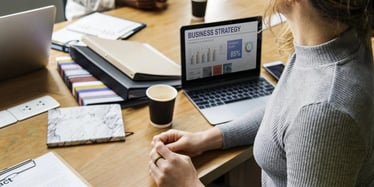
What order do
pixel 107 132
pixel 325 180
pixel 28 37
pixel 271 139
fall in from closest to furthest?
pixel 325 180 < pixel 271 139 < pixel 107 132 < pixel 28 37

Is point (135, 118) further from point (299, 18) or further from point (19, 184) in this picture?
point (299, 18)

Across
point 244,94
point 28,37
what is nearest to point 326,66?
point 244,94

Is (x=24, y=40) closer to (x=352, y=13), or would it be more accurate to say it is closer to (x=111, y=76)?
(x=111, y=76)

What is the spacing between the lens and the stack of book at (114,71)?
3.96ft

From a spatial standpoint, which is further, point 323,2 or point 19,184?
point 19,184

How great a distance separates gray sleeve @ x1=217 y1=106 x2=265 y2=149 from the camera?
3.59ft

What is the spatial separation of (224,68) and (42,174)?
0.64m

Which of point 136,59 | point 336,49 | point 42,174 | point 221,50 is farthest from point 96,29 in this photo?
point 336,49

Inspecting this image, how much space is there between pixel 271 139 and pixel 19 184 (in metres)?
0.55

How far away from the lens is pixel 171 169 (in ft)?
3.10

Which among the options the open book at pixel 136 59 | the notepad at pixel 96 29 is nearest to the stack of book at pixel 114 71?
the open book at pixel 136 59

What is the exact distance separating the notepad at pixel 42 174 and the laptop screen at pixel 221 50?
472mm

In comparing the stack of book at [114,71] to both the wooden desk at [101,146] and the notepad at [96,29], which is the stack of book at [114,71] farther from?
the notepad at [96,29]

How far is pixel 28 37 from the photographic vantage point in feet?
4.09
